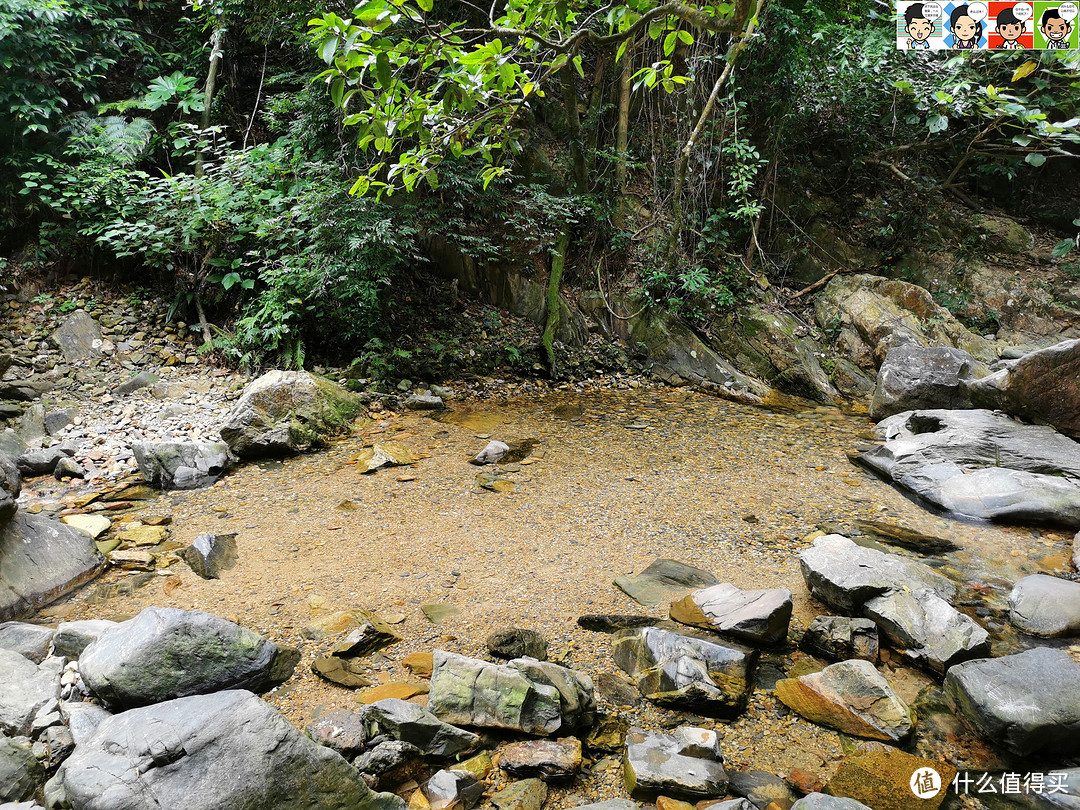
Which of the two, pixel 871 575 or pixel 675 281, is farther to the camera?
pixel 675 281

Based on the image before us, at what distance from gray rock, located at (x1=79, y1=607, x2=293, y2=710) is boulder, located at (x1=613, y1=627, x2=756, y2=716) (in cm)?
159

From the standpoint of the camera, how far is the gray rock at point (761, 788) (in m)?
2.04

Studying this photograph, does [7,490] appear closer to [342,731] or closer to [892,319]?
[342,731]

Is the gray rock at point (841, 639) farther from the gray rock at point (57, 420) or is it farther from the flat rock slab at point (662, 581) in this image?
the gray rock at point (57, 420)

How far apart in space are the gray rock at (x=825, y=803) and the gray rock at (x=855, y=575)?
1.25 m

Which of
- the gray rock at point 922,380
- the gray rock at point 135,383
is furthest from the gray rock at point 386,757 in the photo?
the gray rock at point 922,380

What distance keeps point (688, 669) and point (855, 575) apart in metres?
1.16

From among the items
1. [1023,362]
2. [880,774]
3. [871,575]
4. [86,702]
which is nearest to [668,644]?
[880,774]

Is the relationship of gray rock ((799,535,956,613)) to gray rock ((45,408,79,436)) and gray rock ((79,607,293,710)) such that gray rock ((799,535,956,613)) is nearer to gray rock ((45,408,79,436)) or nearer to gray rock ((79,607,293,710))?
gray rock ((79,607,293,710))

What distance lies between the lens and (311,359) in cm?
656

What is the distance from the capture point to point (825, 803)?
6.13 ft

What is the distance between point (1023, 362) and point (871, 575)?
10.4 feet

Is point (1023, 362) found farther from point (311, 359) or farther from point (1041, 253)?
point (311, 359)

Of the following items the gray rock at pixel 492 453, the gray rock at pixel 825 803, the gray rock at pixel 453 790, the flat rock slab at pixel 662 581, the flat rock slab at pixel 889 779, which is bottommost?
the gray rock at pixel 453 790
